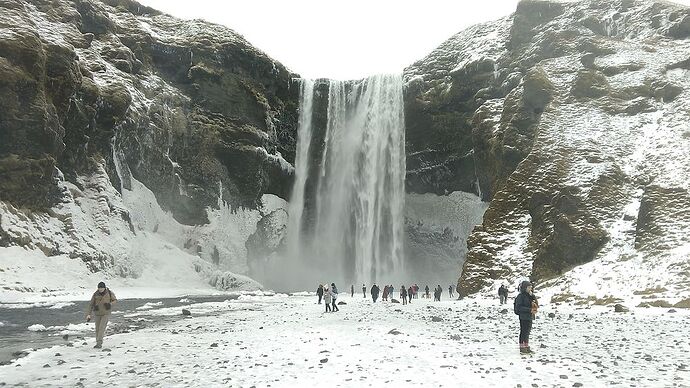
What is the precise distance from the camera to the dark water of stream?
48.2 ft

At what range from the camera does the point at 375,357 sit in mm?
11734

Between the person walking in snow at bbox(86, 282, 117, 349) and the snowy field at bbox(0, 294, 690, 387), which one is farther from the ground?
the person walking in snow at bbox(86, 282, 117, 349)

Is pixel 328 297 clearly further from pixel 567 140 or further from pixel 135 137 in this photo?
pixel 135 137

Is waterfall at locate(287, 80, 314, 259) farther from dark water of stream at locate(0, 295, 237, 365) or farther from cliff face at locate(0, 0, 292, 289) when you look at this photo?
dark water of stream at locate(0, 295, 237, 365)

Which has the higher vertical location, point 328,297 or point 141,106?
point 141,106

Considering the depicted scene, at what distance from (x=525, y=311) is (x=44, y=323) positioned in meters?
19.2

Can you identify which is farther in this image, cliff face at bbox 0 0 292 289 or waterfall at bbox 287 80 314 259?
waterfall at bbox 287 80 314 259

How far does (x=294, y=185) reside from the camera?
66.9m

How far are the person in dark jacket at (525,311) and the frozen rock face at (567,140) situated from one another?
58.9ft

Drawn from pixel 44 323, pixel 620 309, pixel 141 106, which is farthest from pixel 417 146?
pixel 44 323

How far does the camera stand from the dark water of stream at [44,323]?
1469cm

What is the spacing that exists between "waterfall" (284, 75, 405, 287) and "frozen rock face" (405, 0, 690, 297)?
138 inches

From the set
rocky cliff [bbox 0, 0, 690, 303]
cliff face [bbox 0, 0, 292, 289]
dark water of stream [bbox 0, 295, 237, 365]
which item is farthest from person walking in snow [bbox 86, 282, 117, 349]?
cliff face [bbox 0, 0, 292, 289]

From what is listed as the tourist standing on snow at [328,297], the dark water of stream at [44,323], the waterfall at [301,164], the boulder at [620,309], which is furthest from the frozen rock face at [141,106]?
the boulder at [620,309]
